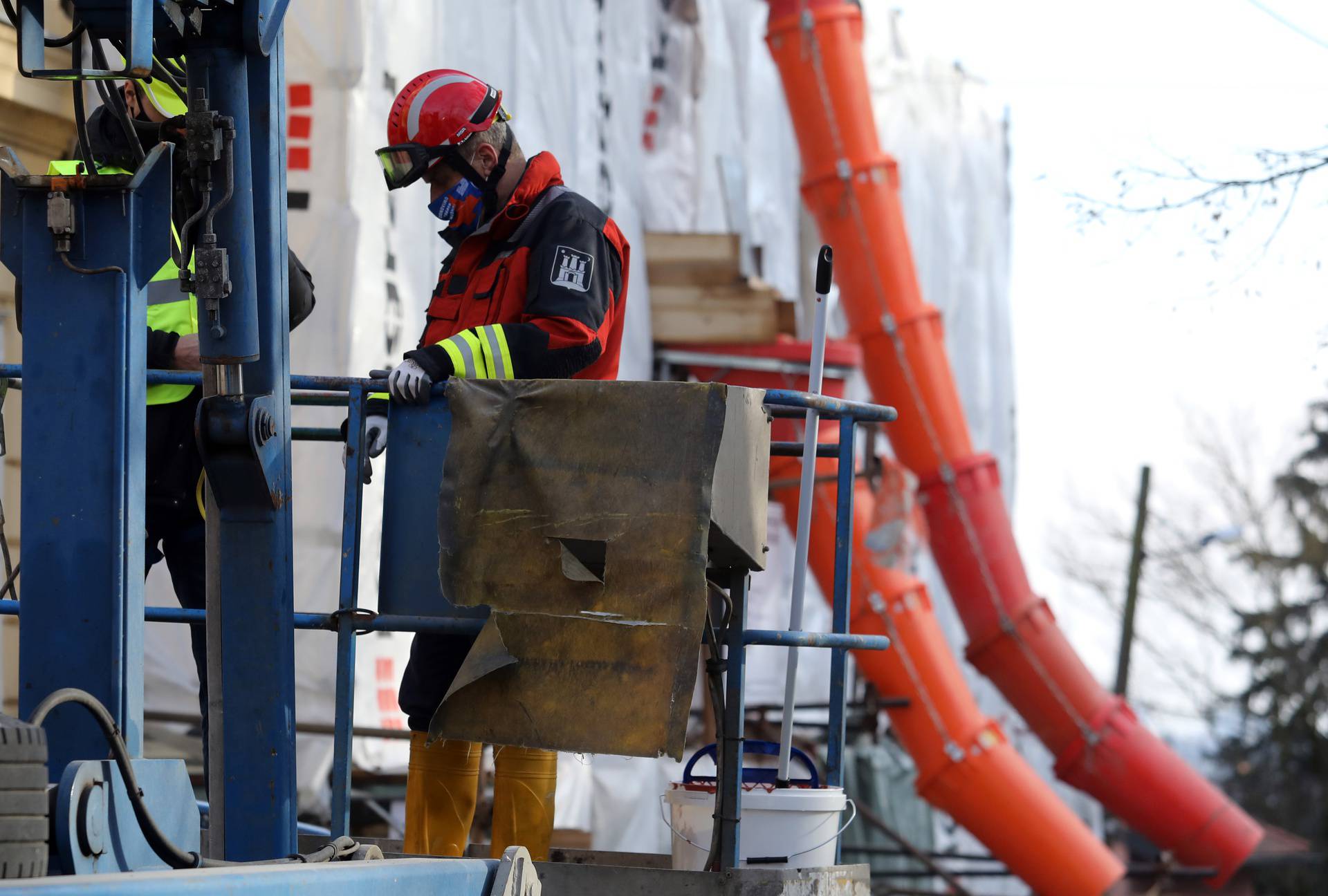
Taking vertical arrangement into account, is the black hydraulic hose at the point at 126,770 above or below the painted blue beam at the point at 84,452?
below

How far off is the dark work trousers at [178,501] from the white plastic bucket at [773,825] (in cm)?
141

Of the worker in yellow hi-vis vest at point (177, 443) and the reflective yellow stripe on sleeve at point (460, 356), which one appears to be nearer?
the reflective yellow stripe on sleeve at point (460, 356)

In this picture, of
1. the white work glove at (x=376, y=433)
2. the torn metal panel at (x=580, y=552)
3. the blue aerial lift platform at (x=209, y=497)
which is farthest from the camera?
the white work glove at (x=376, y=433)

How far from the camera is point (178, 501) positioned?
4500 millimetres

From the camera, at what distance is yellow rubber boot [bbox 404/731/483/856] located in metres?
4.06

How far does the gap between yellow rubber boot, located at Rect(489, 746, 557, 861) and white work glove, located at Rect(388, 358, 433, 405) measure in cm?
89

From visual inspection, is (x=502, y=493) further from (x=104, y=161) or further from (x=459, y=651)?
(x=104, y=161)

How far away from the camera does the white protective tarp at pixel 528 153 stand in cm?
761

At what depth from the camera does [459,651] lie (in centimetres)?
402

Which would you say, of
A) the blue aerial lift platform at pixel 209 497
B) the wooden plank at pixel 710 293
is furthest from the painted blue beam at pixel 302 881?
the wooden plank at pixel 710 293

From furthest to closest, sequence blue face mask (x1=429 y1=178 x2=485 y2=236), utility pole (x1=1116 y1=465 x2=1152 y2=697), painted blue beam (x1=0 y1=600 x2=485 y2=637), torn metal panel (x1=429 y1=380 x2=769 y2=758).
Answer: utility pole (x1=1116 y1=465 x2=1152 y2=697) < blue face mask (x1=429 y1=178 x2=485 y2=236) < painted blue beam (x1=0 y1=600 x2=485 y2=637) < torn metal panel (x1=429 y1=380 x2=769 y2=758)

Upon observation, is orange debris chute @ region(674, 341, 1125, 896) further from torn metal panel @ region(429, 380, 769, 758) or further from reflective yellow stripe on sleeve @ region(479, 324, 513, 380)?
torn metal panel @ region(429, 380, 769, 758)

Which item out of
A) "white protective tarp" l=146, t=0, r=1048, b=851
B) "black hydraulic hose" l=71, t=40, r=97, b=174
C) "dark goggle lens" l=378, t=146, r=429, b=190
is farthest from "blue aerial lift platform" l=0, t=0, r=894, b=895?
"white protective tarp" l=146, t=0, r=1048, b=851

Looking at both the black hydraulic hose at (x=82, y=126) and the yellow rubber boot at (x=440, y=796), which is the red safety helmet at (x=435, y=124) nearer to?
the black hydraulic hose at (x=82, y=126)
